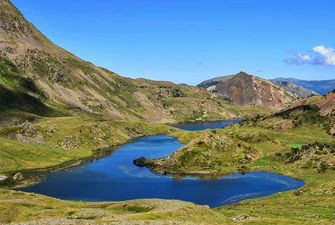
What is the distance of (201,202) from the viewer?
160 m

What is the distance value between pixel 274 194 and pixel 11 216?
9144cm

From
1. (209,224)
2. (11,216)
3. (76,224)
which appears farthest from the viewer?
(11,216)

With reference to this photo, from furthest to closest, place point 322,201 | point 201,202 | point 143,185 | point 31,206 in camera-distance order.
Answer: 1. point 143,185
2. point 201,202
3. point 322,201
4. point 31,206

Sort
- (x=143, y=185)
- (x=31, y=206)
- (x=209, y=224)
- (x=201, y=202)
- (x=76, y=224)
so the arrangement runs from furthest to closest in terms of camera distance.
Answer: (x=143, y=185)
(x=201, y=202)
(x=31, y=206)
(x=209, y=224)
(x=76, y=224)

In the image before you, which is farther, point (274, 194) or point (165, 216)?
point (274, 194)

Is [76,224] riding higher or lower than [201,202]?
higher

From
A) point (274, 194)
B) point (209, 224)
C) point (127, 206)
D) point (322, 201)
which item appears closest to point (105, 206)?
point (127, 206)

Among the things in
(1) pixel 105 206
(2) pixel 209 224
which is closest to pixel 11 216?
(1) pixel 105 206

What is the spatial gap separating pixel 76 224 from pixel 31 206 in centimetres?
4800

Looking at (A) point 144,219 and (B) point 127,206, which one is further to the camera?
(B) point 127,206

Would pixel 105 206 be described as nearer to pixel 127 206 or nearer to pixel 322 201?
pixel 127 206

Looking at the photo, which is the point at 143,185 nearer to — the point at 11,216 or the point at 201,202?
the point at 201,202

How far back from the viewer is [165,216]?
85.9 meters

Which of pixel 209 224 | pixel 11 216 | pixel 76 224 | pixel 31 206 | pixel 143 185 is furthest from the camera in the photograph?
pixel 143 185
